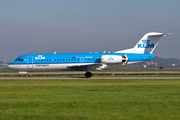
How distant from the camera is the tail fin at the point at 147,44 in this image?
45094 millimetres

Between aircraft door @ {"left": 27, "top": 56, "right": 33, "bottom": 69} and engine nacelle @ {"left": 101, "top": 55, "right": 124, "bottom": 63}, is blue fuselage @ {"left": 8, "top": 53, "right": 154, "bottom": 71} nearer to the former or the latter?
aircraft door @ {"left": 27, "top": 56, "right": 33, "bottom": 69}

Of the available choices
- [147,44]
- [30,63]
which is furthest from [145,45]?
[30,63]

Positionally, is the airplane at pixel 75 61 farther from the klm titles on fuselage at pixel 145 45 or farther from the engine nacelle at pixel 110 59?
the klm titles on fuselage at pixel 145 45

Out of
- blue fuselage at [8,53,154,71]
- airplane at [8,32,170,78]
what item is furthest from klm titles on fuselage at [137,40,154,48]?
blue fuselage at [8,53,154,71]

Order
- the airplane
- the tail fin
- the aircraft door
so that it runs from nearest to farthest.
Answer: the airplane → the aircraft door → the tail fin

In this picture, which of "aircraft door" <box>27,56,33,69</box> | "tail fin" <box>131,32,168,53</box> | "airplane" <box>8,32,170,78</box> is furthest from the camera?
"tail fin" <box>131,32,168,53</box>

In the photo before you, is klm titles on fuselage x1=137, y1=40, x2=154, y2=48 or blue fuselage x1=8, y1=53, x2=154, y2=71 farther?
klm titles on fuselage x1=137, y1=40, x2=154, y2=48

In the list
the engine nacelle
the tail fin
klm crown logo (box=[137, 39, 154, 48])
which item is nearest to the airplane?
the engine nacelle

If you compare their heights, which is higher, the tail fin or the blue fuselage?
the tail fin

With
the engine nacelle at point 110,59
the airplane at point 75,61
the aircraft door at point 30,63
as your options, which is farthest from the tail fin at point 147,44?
the aircraft door at point 30,63

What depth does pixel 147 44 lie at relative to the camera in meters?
45.3

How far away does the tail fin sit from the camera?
1775 inches

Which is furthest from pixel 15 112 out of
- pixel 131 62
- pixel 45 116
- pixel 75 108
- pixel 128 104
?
pixel 131 62

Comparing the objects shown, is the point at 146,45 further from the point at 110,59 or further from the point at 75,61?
the point at 75,61
